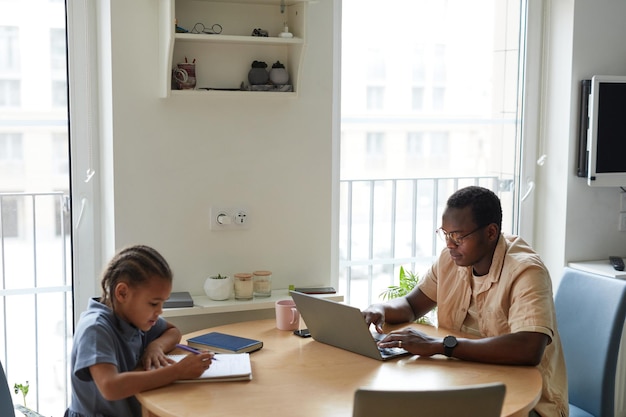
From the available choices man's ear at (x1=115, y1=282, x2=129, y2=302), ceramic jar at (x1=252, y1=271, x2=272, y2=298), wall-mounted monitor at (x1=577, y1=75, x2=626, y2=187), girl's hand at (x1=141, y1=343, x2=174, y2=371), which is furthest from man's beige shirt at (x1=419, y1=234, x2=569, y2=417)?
wall-mounted monitor at (x1=577, y1=75, x2=626, y2=187)

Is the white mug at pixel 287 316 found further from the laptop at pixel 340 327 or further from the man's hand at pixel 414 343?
the man's hand at pixel 414 343

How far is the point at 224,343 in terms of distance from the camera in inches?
93.9

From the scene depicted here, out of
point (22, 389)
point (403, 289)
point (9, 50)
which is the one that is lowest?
point (22, 389)

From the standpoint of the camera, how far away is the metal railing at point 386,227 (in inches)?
143

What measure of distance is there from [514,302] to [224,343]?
89 centimetres

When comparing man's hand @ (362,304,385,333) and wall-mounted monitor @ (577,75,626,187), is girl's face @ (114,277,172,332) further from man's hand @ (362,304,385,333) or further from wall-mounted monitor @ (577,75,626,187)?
wall-mounted monitor @ (577,75,626,187)

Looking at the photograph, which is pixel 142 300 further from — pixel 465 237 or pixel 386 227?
pixel 386 227

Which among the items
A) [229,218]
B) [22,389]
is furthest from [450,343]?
[22,389]

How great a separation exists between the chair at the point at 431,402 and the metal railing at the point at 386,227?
6.49ft

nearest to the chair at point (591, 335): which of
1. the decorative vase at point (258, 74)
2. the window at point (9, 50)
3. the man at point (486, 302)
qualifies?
the man at point (486, 302)

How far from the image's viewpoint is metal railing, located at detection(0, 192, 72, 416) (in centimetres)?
305

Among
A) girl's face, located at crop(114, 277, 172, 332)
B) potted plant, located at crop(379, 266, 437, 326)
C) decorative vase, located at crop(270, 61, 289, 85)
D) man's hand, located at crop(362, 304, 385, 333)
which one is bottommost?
potted plant, located at crop(379, 266, 437, 326)

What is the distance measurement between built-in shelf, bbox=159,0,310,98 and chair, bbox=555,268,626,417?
1255 mm

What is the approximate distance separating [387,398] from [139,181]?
164cm
